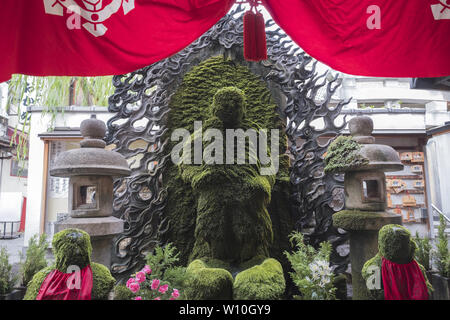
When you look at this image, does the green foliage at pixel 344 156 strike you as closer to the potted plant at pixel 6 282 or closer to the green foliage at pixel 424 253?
the green foliage at pixel 424 253

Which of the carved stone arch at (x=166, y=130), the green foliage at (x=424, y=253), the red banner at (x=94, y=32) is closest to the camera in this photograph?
the red banner at (x=94, y=32)

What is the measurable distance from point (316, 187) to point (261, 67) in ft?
6.43

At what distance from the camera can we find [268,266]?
2418mm

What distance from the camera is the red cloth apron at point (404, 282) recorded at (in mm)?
2158

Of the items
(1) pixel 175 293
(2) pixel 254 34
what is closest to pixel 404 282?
(1) pixel 175 293

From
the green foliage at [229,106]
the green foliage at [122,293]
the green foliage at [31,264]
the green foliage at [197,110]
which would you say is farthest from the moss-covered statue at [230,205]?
the green foliage at [31,264]

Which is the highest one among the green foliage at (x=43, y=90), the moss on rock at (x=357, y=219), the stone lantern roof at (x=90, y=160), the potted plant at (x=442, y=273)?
the green foliage at (x=43, y=90)

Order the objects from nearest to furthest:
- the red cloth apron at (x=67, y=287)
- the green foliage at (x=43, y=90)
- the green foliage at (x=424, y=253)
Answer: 1. the red cloth apron at (x=67, y=287)
2. the green foliage at (x=424, y=253)
3. the green foliage at (x=43, y=90)

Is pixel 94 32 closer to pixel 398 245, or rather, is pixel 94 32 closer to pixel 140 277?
pixel 140 277

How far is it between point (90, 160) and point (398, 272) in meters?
3.00

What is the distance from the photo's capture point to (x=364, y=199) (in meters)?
2.99

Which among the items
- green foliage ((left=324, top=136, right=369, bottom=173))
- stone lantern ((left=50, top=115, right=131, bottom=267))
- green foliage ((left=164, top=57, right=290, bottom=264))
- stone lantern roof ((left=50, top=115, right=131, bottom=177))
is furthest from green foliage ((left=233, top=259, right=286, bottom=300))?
stone lantern roof ((left=50, top=115, right=131, bottom=177))

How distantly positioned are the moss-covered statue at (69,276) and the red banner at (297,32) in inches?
63.0
